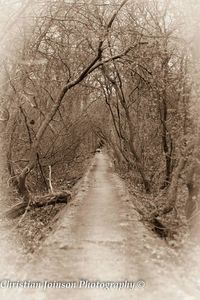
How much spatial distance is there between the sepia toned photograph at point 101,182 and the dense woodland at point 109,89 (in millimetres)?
51

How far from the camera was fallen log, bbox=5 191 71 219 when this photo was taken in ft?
38.4

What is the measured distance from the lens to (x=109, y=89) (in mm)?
19609

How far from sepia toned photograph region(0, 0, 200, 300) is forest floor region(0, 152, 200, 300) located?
0.02m

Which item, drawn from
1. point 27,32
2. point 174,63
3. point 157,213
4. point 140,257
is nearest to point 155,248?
point 140,257

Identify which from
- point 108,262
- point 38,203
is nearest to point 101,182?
point 38,203

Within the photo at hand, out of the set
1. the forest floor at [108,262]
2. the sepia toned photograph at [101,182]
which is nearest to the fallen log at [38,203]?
the sepia toned photograph at [101,182]

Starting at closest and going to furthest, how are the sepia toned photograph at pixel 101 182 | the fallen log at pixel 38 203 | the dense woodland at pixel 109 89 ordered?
1. the sepia toned photograph at pixel 101 182
2. the dense woodland at pixel 109 89
3. the fallen log at pixel 38 203

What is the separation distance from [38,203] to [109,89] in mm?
9091

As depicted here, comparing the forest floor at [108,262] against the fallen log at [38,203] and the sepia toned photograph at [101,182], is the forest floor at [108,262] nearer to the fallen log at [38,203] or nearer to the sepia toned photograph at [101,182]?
the sepia toned photograph at [101,182]

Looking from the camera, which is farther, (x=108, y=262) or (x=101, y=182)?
(x=101, y=182)

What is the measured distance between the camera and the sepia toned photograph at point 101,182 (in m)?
6.92

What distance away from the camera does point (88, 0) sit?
11.8 metres

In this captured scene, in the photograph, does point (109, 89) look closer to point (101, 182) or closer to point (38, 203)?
point (101, 182)

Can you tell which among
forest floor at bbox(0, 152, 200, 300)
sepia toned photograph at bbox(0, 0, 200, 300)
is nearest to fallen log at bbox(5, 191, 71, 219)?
sepia toned photograph at bbox(0, 0, 200, 300)
